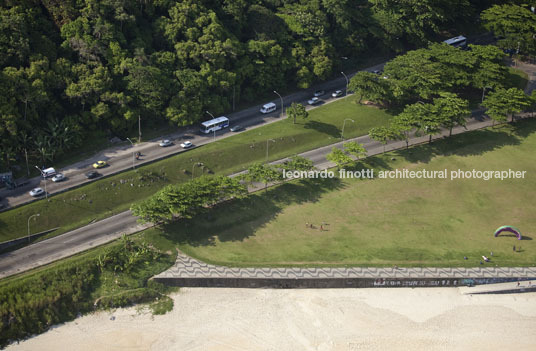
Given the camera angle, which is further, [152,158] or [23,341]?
[152,158]

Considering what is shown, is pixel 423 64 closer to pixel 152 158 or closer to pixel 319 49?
pixel 319 49

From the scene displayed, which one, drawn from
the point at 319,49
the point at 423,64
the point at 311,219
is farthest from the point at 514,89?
the point at 311,219

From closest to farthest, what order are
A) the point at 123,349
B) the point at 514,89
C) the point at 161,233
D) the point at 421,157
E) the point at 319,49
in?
the point at 123,349, the point at 161,233, the point at 421,157, the point at 514,89, the point at 319,49

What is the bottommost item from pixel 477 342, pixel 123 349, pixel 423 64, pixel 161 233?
pixel 477 342

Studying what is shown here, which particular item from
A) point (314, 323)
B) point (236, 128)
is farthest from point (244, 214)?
point (236, 128)

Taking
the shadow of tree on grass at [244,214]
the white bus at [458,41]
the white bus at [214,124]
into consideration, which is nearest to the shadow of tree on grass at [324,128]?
the shadow of tree on grass at [244,214]

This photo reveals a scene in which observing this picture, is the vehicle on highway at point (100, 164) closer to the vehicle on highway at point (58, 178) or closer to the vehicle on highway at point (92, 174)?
the vehicle on highway at point (92, 174)

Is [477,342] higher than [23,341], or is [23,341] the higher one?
[23,341]

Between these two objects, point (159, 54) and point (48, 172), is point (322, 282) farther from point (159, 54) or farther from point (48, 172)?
point (159, 54)
